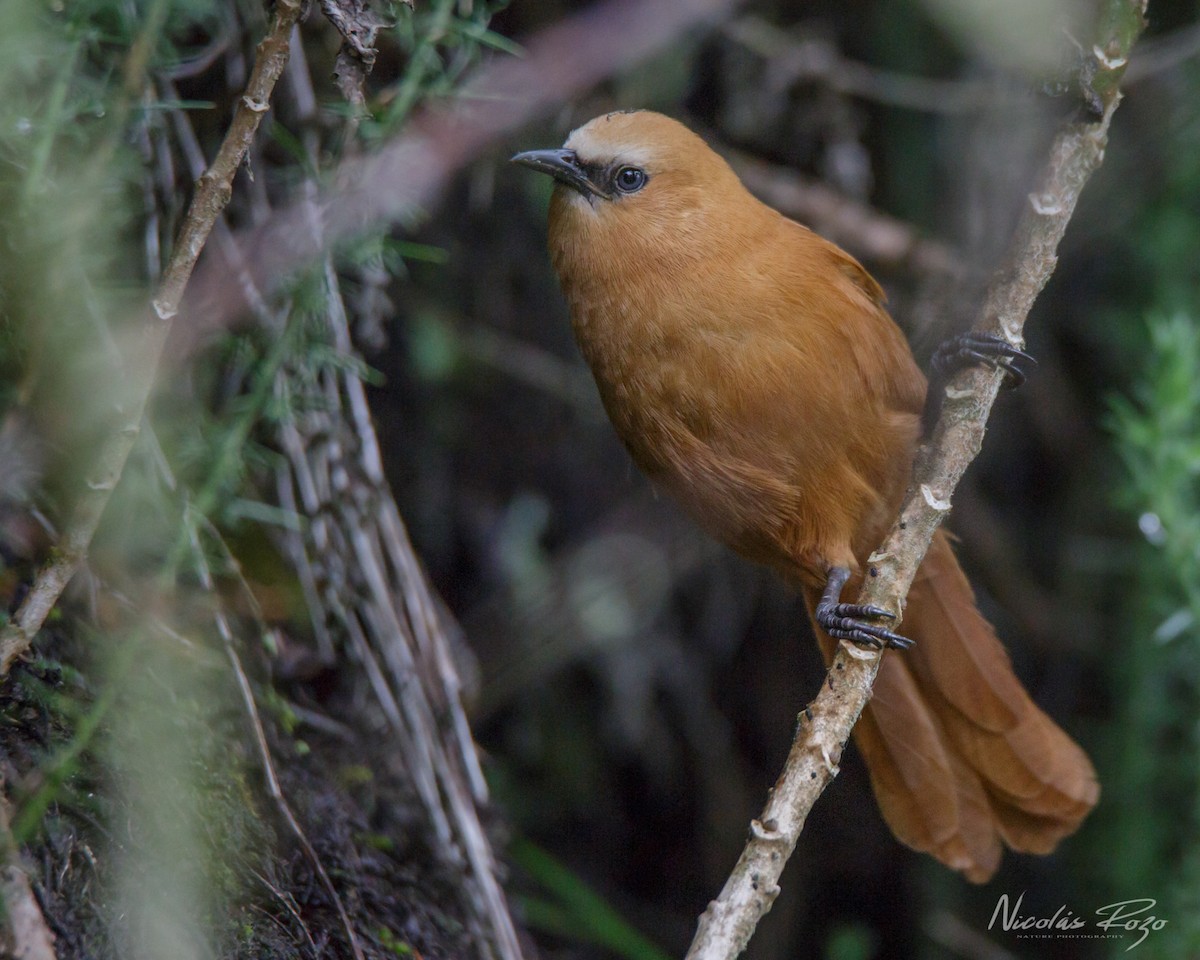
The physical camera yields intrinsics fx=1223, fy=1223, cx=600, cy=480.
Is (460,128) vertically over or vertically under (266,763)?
over

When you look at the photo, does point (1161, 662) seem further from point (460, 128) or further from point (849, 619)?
point (460, 128)

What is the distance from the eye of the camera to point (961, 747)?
265 centimetres

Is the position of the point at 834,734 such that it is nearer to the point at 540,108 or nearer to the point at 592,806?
the point at 540,108

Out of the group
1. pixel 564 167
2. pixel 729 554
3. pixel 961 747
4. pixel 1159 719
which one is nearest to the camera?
pixel 564 167

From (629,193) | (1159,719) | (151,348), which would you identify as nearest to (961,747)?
(1159,719)

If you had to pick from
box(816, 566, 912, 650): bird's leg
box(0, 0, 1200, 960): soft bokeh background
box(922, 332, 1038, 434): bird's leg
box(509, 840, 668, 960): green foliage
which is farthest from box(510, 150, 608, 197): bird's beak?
box(509, 840, 668, 960): green foliage

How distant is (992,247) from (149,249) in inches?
82.9

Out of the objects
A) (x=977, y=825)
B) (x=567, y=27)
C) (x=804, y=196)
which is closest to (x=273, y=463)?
(x=567, y=27)

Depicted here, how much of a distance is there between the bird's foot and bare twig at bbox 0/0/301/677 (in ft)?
4.05

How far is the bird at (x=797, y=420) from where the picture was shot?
7.72 ft

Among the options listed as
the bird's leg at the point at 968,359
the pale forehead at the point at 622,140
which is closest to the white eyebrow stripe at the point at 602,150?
the pale forehead at the point at 622,140

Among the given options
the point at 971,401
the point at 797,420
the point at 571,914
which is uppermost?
the point at 971,401

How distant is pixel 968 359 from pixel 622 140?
2.87ft

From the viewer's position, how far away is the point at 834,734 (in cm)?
182
